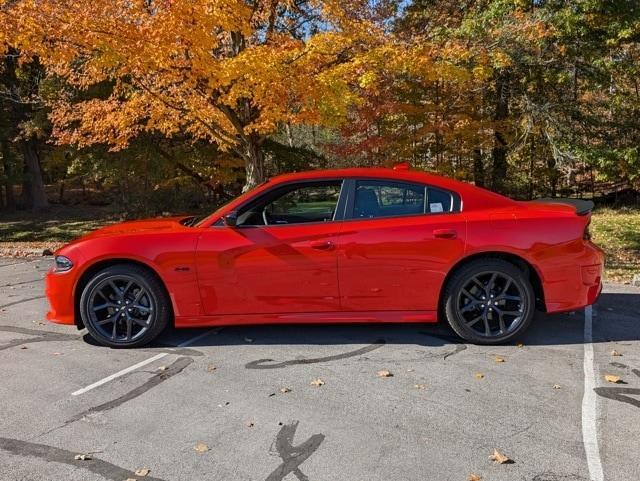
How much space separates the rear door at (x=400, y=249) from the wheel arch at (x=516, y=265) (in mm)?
87

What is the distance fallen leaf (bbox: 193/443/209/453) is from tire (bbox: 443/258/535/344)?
94.8 inches

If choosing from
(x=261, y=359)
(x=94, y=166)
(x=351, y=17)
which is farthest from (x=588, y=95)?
(x=261, y=359)

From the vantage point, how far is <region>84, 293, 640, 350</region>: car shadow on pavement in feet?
15.6

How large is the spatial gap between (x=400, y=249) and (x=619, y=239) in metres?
9.12

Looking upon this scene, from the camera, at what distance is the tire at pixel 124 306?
15.3 ft

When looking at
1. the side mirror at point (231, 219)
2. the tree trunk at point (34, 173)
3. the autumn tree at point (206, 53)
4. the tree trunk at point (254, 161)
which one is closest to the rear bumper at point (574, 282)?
the side mirror at point (231, 219)


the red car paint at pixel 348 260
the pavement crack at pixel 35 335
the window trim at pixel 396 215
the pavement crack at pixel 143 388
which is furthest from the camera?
the pavement crack at pixel 35 335

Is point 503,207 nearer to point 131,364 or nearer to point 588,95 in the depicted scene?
point 131,364

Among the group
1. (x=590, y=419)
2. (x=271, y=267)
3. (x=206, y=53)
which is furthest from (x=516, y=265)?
(x=206, y=53)

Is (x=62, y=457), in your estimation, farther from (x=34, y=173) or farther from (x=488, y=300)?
(x=34, y=173)

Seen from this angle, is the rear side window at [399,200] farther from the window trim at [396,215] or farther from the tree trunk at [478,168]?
the tree trunk at [478,168]

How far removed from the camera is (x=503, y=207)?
4648mm

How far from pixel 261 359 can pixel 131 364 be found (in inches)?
41.8

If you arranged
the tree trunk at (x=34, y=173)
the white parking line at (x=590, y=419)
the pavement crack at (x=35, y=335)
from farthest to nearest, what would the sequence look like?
the tree trunk at (x=34, y=173)
the pavement crack at (x=35, y=335)
the white parking line at (x=590, y=419)
